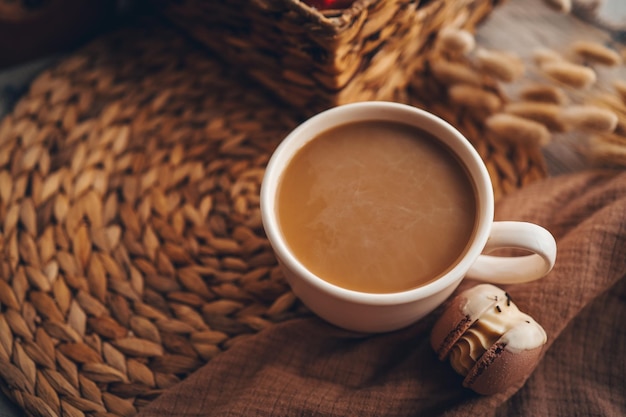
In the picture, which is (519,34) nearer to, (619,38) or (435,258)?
(619,38)

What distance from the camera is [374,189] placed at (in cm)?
68

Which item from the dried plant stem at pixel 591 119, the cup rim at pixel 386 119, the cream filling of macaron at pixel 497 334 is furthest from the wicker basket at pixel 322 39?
the cream filling of macaron at pixel 497 334

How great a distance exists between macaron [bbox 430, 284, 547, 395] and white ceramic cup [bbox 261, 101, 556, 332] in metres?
0.02

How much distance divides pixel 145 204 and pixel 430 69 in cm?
47

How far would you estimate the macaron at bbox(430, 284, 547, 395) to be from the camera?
0.63m

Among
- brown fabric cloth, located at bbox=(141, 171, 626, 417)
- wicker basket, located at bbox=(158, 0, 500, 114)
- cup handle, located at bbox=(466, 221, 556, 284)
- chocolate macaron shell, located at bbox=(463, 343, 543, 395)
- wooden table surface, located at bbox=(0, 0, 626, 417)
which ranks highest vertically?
wicker basket, located at bbox=(158, 0, 500, 114)

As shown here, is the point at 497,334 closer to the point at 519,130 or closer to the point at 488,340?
the point at 488,340

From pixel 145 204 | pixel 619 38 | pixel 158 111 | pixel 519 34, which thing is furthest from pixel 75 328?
pixel 619 38

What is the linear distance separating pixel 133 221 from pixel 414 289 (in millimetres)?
398

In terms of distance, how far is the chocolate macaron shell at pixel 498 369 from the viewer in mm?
631

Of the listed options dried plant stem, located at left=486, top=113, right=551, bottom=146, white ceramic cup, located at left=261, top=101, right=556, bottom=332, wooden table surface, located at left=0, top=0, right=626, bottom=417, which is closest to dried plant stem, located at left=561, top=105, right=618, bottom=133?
dried plant stem, located at left=486, top=113, right=551, bottom=146

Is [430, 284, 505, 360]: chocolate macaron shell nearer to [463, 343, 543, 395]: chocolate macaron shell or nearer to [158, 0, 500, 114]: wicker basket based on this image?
[463, 343, 543, 395]: chocolate macaron shell

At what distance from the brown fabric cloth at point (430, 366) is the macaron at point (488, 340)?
4 centimetres

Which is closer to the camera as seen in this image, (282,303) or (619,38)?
(282,303)
